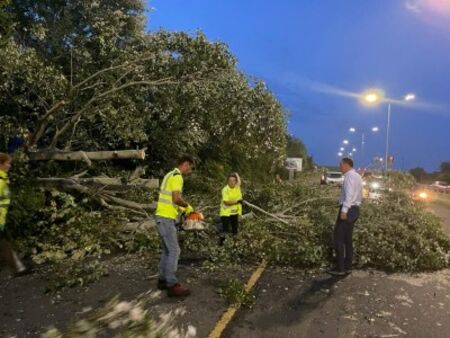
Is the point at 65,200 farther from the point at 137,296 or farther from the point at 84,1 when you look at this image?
the point at 84,1

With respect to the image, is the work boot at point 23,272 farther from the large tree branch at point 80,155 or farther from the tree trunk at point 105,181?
the large tree branch at point 80,155

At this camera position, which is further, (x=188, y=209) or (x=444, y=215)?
(x=444, y=215)

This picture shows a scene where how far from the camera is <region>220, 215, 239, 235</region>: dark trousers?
31.4 ft

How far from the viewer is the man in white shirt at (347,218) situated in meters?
7.67

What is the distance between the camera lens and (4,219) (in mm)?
7082

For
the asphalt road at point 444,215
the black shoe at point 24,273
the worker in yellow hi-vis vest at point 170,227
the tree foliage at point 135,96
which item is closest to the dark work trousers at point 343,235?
the worker in yellow hi-vis vest at point 170,227

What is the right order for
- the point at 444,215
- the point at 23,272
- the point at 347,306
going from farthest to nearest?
the point at 444,215
the point at 23,272
the point at 347,306

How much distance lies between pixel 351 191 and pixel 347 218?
416 mm

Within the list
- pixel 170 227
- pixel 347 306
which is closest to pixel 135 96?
pixel 170 227

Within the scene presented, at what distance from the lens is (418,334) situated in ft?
17.7

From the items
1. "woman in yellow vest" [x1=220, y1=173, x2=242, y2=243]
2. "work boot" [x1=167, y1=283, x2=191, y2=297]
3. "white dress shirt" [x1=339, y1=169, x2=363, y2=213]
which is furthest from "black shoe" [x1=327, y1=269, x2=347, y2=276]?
"work boot" [x1=167, y1=283, x2=191, y2=297]

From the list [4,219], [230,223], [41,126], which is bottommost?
[230,223]

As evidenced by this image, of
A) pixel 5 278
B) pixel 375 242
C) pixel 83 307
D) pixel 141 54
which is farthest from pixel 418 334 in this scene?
pixel 141 54

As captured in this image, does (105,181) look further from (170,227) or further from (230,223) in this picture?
(170,227)
